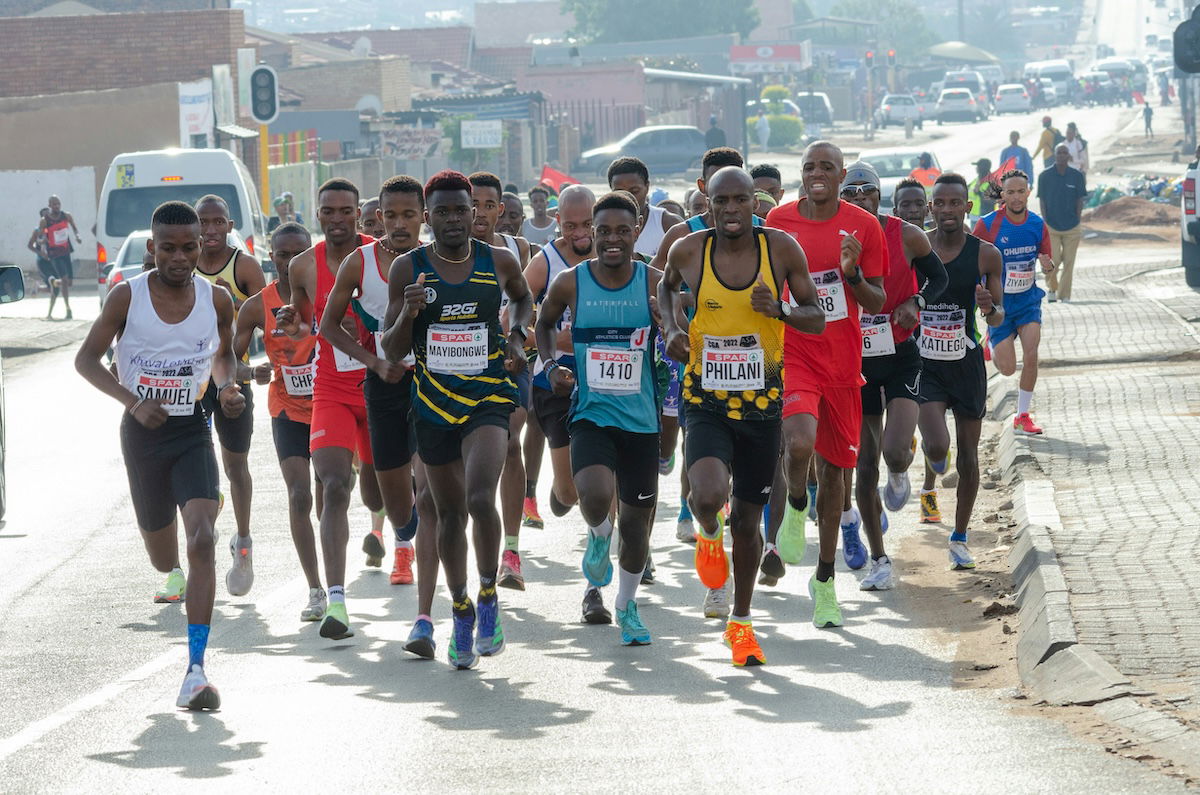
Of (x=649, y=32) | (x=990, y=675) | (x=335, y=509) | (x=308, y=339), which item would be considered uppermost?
(x=649, y=32)

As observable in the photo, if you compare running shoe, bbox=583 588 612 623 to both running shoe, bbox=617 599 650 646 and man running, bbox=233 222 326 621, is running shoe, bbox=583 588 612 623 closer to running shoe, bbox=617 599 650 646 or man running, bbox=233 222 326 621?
running shoe, bbox=617 599 650 646

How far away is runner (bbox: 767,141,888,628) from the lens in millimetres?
8898

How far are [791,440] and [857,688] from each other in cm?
141

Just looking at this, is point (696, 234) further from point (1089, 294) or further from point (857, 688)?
point (1089, 294)

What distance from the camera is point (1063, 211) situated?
24.8 metres

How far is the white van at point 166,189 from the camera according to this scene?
25.6 meters

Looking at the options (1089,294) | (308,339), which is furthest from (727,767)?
(1089,294)

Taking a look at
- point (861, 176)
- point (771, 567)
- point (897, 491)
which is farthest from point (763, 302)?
point (861, 176)

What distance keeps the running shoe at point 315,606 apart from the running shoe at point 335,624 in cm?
51

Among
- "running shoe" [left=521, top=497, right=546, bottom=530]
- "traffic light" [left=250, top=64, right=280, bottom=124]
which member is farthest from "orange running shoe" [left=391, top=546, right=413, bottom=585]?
"traffic light" [left=250, top=64, right=280, bottom=124]

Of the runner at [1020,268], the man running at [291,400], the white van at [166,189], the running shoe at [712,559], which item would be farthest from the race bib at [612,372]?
the white van at [166,189]

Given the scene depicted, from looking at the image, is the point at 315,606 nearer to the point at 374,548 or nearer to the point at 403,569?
the point at 403,569

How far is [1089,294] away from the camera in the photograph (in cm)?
2630

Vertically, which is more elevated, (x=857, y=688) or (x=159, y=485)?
(x=159, y=485)
